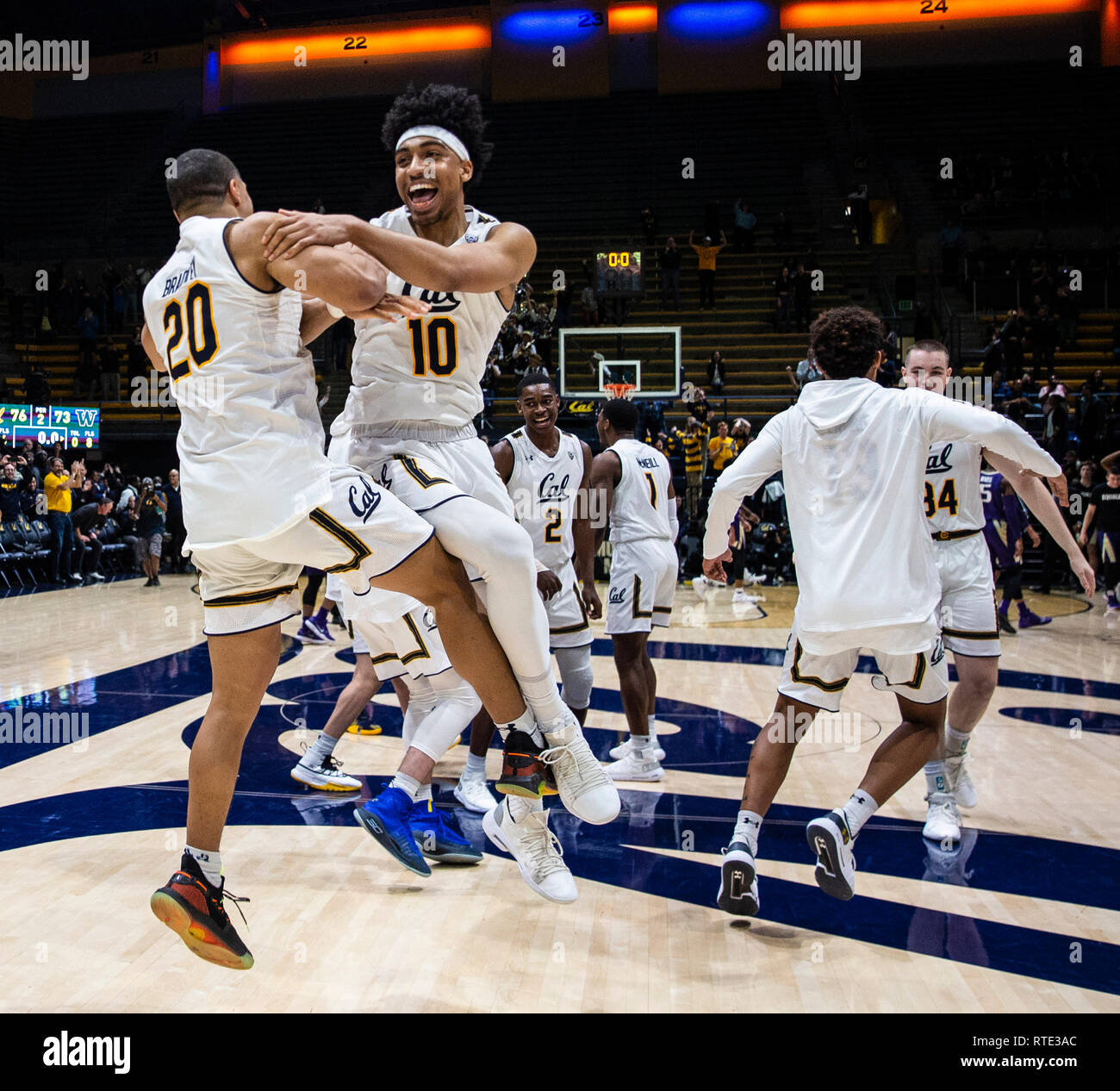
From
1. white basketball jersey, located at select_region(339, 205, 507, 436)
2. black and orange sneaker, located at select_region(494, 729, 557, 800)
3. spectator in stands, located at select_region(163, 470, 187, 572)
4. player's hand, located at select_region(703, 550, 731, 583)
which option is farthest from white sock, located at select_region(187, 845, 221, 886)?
spectator in stands, located at select_region(163, 470, 187, 572)

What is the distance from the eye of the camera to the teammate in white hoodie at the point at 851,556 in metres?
3.41

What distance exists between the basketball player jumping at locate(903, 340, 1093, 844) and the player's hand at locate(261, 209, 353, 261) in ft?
9.36

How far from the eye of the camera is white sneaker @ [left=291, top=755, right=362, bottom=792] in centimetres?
498

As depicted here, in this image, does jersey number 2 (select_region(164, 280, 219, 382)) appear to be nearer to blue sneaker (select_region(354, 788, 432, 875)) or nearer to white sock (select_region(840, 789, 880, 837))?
blue sneaker (select_region(354, 788, 432, 875))

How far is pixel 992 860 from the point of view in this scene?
4.04 metres

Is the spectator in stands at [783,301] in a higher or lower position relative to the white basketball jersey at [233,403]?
higher

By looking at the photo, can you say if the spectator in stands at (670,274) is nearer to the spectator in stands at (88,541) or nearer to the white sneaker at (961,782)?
the spectator in stands at (88,541)

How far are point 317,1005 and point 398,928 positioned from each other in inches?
23.7

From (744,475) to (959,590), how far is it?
166cm

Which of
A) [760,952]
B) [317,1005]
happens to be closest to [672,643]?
[760,952]

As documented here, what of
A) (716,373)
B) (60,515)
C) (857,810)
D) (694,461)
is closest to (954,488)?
(857,810)

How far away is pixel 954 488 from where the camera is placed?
15.7ft

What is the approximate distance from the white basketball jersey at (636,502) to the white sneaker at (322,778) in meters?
1.88

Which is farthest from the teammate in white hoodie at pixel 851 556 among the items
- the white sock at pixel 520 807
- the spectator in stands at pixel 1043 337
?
the spectator in stands at pixel 1043 337
